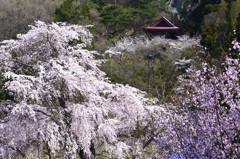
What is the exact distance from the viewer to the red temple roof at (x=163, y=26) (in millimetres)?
26266

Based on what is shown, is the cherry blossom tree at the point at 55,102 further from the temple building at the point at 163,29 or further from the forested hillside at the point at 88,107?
the temple building at the point at 163,29

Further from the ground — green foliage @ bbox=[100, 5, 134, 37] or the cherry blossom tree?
green foliage @ bbox=[100, 5, 134, 37]

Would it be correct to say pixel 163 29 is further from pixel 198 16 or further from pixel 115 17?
pixel 198 16

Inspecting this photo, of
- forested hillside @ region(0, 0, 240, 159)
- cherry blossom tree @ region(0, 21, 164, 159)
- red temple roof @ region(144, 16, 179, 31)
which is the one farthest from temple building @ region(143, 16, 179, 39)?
cherry blossom tree @ region(0, 21, 164, 159)

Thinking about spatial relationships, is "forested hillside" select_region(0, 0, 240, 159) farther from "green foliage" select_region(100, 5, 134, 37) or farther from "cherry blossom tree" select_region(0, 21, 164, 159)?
"green foliage" select_region(100, 5, 134, 37)

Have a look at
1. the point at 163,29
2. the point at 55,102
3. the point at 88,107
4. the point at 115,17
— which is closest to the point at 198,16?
the point at 163,29

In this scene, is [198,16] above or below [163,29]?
above

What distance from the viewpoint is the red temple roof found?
2627 cm

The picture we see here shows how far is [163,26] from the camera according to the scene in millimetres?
27219

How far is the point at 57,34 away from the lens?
19.7ft

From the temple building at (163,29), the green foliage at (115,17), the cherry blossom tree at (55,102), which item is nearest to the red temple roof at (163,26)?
the temple building at (163,29)

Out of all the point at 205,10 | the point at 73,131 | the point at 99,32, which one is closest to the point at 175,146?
the point at 73,131

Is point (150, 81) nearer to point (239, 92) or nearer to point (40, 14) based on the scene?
point (239, 92)

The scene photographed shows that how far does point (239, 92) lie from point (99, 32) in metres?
26.1
